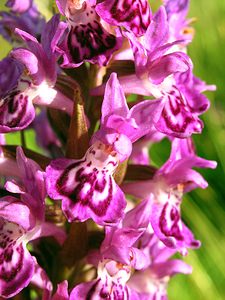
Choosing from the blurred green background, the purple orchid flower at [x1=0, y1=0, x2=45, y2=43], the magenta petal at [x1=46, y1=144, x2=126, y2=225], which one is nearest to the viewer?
the magenta petal at [x1=46, y1=144, x2=126, y2=225]

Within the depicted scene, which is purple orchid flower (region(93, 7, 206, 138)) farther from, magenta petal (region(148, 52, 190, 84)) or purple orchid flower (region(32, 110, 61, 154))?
purple orchid flower (region(32, 110, 61, 154))

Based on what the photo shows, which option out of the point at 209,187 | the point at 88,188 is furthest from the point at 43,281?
the point at 209,187

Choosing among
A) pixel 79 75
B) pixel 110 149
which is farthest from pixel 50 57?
pixel 110 149

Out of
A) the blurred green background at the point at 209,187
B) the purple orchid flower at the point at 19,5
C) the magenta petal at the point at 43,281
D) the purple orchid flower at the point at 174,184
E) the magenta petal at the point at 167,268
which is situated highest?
the purple orchid flower at the point at 19,5

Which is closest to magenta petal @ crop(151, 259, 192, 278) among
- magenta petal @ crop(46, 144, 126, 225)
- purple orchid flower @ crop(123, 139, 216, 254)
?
purple orchid flower @ crop(123, 139, 216, 254)

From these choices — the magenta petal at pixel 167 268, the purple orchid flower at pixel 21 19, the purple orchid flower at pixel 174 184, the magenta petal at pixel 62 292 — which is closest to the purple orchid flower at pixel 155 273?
the magenta petal at pixel 167 268

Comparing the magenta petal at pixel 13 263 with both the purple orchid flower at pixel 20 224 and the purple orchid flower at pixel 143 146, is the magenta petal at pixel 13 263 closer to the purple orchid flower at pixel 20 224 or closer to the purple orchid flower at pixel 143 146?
the purple orchid flower at pixel 20 224

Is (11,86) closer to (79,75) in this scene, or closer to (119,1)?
(79,75)
